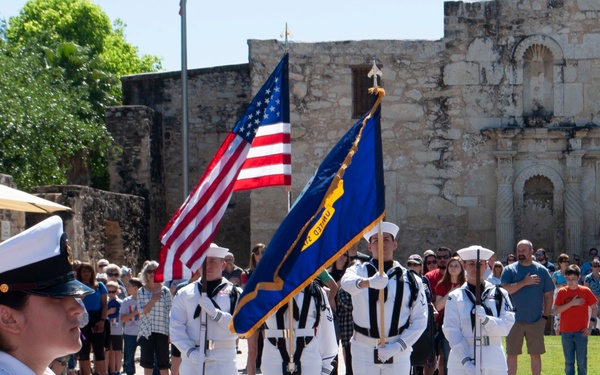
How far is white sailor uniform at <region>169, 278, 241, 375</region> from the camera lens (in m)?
10.6

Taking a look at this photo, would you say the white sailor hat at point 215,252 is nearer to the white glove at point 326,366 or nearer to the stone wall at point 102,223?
the white glove at point 326,366

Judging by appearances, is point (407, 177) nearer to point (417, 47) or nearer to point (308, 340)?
point (417, 47)

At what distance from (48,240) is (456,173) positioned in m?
20.8

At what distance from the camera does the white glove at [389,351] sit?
10086mm

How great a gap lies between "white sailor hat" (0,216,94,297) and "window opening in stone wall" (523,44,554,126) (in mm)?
20920

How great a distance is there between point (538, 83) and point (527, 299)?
1029 cm

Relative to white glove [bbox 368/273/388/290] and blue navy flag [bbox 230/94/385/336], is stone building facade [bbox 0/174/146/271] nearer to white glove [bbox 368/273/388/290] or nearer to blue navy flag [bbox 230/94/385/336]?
blue navy flag [bbox 230/94/385/336]

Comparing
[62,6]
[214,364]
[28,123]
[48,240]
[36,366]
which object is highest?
[62,6]

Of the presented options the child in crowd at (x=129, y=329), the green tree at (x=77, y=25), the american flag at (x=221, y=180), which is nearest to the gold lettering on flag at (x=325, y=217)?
the american flag at (x=221, y=180)

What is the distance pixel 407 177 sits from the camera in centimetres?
2414

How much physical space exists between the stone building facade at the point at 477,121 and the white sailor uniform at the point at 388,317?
44.4 feet

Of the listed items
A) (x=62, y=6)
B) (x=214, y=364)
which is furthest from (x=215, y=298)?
(x=62, y=6)

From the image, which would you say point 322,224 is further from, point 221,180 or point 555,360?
point 555,360

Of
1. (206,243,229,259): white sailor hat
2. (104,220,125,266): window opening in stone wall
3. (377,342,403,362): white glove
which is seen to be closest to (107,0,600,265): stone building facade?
(104,220,125,266): window opening in stone wall
